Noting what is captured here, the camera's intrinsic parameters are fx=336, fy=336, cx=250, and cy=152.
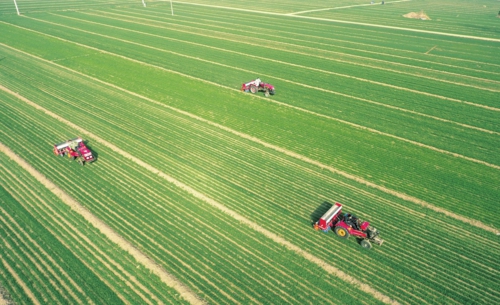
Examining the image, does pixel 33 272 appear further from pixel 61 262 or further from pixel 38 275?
pixel 61 262

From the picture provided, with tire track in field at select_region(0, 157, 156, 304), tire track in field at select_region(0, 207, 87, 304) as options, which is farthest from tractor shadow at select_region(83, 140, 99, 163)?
tire track in field at select_region(0, 207, 87, 304)

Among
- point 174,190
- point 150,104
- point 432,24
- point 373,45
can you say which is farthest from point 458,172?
point 432,24

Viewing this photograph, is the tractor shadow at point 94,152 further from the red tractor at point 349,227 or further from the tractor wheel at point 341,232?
the tractor wheel at point 341,232

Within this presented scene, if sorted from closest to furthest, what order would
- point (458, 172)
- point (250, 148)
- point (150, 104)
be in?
point (458, 172)
point (250, 148)
point (150, 104)

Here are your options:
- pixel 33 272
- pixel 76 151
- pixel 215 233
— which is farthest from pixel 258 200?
pixel 76 151

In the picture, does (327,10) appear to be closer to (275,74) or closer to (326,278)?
(275,74)
